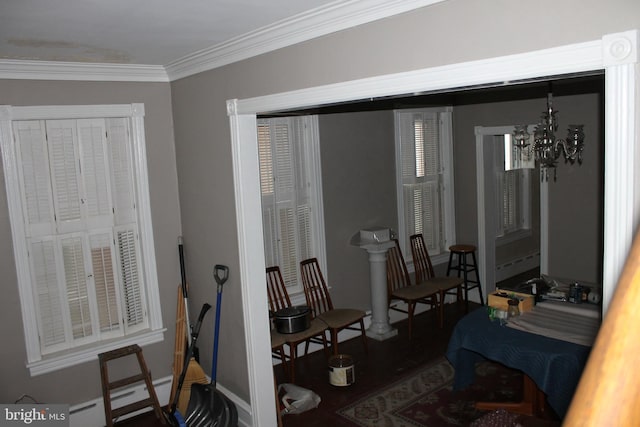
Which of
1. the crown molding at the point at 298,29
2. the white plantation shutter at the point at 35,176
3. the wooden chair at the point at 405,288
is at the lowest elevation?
the wooden chair at the point at 405,288

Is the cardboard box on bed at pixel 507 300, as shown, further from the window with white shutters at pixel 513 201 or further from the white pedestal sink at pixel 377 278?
the window with white shutters at pixel 513 201

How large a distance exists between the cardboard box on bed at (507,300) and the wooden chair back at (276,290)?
2.05 m

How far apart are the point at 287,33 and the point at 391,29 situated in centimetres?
81

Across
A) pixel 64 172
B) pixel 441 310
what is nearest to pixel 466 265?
pixel 441 310

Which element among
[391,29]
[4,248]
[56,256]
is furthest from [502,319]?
[4,248]

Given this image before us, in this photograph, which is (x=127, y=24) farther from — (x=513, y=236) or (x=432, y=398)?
(x=513, y=236)

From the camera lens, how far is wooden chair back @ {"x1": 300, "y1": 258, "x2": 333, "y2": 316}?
576cm

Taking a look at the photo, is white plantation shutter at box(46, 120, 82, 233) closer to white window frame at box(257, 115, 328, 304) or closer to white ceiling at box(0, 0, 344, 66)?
white ceiling at box(0, 0, 344, 66)

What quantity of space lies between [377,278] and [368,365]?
41.0 inches

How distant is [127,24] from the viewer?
3.01 metres

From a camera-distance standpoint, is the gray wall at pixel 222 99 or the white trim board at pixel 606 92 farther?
the gray wall at pixel 222 99

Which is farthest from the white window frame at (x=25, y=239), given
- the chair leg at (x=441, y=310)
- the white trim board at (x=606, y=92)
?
the chair leg at (x=441, y=310)

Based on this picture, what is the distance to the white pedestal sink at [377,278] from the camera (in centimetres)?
613

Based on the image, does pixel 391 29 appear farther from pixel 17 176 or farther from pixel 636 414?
pixel 17 176
